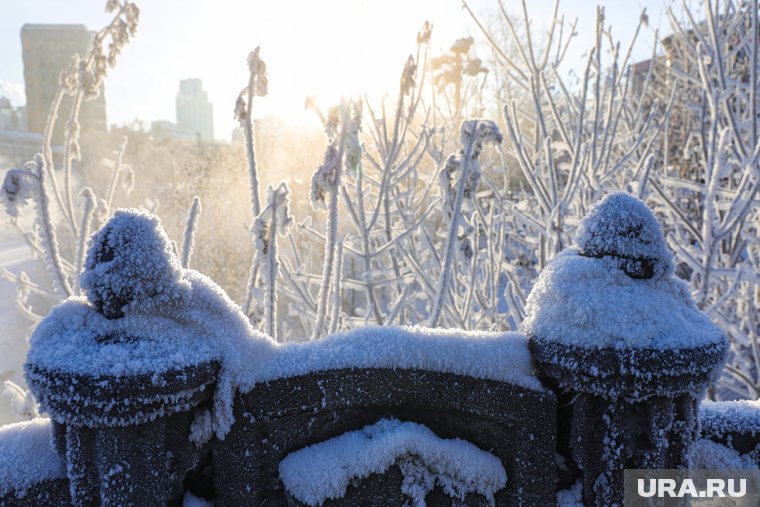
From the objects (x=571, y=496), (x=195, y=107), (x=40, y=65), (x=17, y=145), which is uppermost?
(x=195, y=107)

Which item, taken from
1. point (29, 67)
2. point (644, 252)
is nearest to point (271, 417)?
point (644, 252)

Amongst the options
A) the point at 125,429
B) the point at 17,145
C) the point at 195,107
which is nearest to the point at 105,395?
the point at 125,429

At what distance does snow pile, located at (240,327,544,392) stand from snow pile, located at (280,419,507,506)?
206 mm

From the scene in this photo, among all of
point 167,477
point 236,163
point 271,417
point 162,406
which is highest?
point 236,163

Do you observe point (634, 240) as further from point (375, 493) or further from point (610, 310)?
point (375, 493)

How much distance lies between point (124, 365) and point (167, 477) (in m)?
0.35

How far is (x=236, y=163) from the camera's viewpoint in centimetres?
1511

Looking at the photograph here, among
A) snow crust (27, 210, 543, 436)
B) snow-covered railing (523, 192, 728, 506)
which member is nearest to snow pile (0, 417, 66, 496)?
snow crust (27, 210, 543, 436)

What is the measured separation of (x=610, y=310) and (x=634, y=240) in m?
0.25

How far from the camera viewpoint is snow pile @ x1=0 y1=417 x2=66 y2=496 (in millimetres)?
1323

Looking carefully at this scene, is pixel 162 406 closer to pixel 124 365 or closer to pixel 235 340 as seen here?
pixel 124 365

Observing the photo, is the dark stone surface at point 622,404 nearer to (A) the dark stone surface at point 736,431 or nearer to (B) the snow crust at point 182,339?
(B) the snow crust at point 182,339

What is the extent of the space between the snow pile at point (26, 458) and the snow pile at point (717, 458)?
197 centimetres

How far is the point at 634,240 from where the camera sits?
1.56 m
